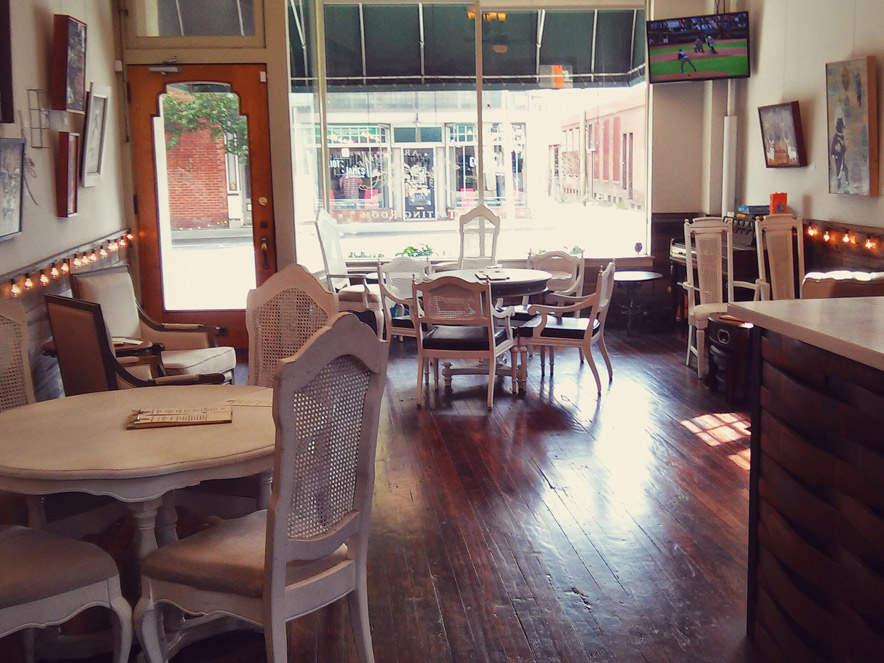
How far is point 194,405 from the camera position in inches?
130

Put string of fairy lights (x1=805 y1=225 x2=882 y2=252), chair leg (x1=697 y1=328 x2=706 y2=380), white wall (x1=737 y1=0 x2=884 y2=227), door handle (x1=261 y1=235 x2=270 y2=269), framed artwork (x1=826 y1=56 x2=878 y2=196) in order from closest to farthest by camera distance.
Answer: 1. framed artwork (x1=826 y1=56 x2=878 y2=196)
2. string of fairy lights (x1=805 y1=225 x2=882 y2=252)
3. white wall (x1=737 y1=0 x2=884 y2=227)
4. chair leg (x1=697 y1=328 x2=706 y2=380)
5. door handle (x1=261 y1=235 x2=270 y2=269)

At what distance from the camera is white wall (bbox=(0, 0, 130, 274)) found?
197 inches

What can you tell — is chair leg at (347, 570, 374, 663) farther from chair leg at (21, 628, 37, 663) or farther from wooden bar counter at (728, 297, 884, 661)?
wooden bar counter at (728, 297, 884, 661)

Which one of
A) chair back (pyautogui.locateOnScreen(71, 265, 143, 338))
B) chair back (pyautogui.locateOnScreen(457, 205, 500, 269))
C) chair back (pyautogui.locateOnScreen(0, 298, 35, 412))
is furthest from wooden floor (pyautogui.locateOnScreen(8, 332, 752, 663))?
chair back (pyautogui.locateOnScreen(457, 205, 500, 269))

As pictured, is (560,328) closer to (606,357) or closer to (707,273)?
(606,357)

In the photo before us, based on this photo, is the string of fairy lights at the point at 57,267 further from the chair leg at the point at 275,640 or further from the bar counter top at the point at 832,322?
the bar counter top at the point at 832,322

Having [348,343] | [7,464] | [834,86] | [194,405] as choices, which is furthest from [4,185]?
[834,86]

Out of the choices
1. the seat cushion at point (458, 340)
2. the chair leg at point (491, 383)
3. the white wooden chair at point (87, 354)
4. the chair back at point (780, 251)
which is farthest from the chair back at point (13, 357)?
the chair back at point (780, 251)

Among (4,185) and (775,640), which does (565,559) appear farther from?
(4,185)

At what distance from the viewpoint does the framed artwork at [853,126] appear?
19.5ft

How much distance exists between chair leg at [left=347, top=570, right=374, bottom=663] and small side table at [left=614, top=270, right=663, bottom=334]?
19.8 feet

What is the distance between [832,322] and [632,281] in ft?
19.3

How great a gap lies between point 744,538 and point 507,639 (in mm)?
1334

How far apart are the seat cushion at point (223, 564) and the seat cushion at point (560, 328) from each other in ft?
13.0
